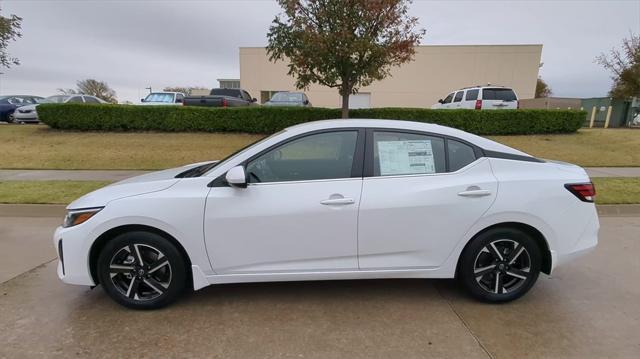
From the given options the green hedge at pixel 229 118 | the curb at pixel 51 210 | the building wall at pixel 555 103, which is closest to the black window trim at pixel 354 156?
the curb at pixel 51 210

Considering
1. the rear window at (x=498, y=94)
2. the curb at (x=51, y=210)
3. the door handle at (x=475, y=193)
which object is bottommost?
the curb at (x=51, y=210)

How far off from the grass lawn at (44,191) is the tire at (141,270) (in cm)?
420

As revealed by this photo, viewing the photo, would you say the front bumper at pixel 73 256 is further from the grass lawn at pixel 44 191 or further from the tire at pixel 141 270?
the grass lawn at pixel 44 191

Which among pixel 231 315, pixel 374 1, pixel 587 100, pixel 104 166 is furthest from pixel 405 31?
pixel 587 100

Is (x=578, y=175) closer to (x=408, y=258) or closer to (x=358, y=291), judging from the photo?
(x=408, y=258)

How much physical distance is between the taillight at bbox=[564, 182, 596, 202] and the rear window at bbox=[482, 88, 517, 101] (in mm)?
13615

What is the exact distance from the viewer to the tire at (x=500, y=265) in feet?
11.6

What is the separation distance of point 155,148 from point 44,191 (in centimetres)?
513

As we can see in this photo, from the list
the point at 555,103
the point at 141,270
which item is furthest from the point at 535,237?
the point at 555,103

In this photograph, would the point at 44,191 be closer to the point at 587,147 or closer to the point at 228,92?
the point at 228,92

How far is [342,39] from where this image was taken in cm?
1087

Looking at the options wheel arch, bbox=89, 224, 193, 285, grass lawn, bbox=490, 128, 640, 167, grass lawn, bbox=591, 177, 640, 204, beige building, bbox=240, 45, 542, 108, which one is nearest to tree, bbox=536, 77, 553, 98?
beige building, bbox=240, 45, 542, 108

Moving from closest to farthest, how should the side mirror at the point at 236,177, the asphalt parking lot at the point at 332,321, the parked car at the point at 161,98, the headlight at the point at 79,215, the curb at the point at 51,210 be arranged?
the asphalt parking lot at the point at 332,321
the side mirror at the point at 236,177
the headlight at the point at 79,215
the curb at the point at 51,210
the parked car at the point at 161,98

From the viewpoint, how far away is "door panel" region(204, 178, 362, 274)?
3307 mm
